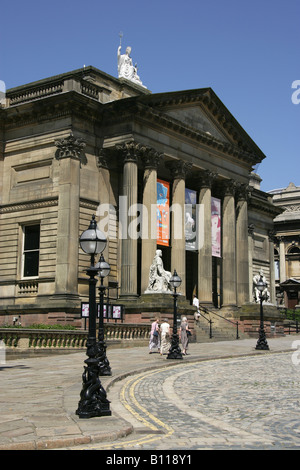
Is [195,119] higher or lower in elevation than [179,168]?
higher

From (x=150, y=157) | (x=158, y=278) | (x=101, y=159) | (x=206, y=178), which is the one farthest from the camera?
(x=206, y=178)

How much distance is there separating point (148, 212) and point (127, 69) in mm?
11771

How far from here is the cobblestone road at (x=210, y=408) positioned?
873 cm

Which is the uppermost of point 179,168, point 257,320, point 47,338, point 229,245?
point 179,168

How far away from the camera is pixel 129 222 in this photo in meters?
36.4

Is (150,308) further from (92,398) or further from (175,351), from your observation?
(92,398)

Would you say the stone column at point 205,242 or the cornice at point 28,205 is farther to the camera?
the stone column at point 205,242

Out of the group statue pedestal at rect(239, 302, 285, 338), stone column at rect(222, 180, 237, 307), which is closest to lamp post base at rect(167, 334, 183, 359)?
statue pedestal at rect(239, 302, 285, 338)

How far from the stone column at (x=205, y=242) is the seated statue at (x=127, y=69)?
27.8ft

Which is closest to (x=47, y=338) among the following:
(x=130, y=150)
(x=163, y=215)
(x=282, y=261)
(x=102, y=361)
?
(x=102, y=361)

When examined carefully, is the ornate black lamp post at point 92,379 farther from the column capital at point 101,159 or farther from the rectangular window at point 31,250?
the column capital at point 101,159

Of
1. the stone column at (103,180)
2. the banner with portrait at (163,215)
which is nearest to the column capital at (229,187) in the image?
the banner with portrait at (163,215)

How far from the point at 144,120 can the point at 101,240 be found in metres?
26.2
